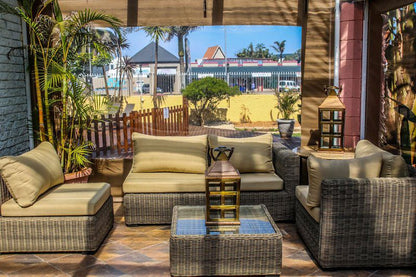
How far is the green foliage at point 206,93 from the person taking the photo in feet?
19.0

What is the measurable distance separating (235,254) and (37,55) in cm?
354

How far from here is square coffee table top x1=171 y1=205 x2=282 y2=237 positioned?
10.5 ft

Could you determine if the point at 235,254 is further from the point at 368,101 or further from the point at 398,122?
the point at 368,101

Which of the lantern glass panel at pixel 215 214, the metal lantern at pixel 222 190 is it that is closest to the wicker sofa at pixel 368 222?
the metal lantern at pixel 222 190

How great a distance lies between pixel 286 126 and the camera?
6012 millimetres

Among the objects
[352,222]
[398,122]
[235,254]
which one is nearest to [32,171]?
[235,254]

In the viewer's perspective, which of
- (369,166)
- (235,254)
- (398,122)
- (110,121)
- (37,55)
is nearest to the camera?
(235,254)

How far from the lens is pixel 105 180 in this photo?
18.2 feet

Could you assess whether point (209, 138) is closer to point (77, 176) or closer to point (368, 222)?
point (77, 176)

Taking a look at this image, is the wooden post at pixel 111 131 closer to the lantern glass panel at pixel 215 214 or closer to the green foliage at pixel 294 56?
the green foliage at pixel 294 56

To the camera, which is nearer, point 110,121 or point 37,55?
point 37,55

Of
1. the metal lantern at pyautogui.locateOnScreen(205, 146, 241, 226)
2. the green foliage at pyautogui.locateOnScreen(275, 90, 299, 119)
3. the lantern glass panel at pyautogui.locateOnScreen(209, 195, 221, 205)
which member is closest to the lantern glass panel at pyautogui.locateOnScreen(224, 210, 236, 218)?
the metal lantern at pyautogui.locateOnScreen(205, 146, 241, 226)

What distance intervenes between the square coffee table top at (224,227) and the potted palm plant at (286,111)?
7.71 feet

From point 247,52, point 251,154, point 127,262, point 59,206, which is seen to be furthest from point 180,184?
point 247,52
